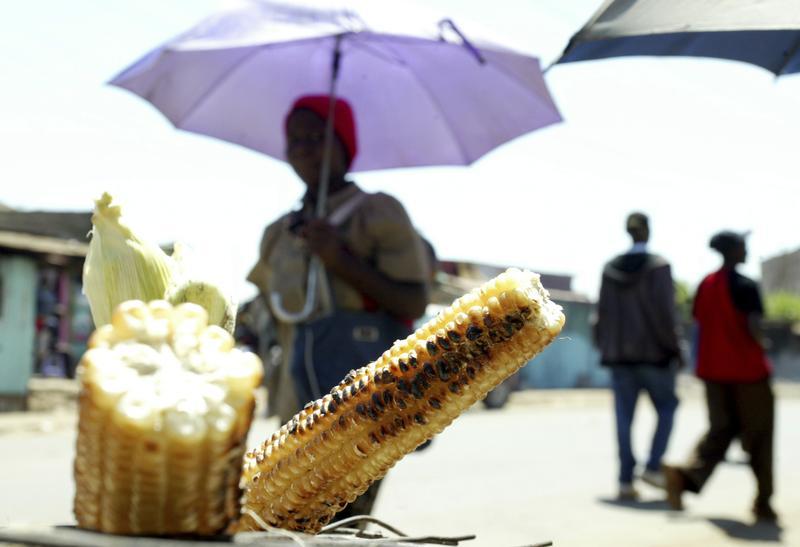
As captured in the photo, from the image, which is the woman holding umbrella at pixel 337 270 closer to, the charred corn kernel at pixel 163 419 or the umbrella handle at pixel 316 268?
the umbrella handle at pixel 316 268

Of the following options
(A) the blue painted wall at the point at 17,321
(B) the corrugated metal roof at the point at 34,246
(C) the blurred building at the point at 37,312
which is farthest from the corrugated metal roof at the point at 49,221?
(A) the blue painted wall at the point at 17,321

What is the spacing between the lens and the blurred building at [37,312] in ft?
58.8

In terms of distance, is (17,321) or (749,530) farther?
(17,321)

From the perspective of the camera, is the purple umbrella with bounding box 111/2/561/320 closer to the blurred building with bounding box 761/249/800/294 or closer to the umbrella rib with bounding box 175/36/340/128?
the umbrella rib with bounding box 175/36/340/128

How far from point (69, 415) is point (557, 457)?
28.9 ft

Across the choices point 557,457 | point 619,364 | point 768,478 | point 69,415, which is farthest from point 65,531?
point 69,415

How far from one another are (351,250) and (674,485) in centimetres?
462

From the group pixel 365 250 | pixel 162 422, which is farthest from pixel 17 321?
pixel 162 422

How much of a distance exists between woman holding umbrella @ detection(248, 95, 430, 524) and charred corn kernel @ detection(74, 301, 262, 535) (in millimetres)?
2386

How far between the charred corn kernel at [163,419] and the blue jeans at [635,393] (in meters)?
7.34

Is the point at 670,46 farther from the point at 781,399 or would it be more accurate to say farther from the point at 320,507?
the point at 781,399

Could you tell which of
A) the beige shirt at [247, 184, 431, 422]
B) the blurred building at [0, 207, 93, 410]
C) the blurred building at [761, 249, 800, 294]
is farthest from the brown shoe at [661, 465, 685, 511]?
the blurred building at [761, 249, 800, 294]

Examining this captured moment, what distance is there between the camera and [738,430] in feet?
24.3

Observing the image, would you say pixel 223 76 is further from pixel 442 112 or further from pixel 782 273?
pixel 782 273
